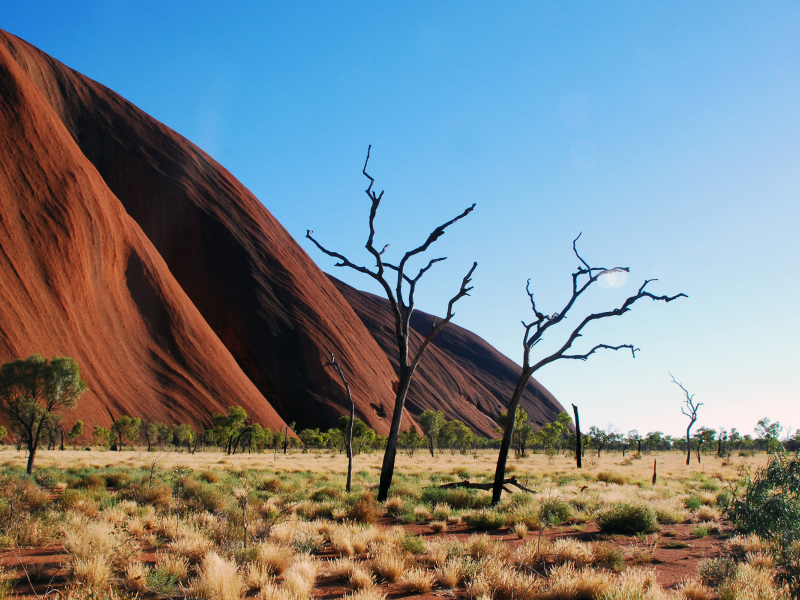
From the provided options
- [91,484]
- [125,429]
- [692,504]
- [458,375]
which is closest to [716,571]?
[692,504]

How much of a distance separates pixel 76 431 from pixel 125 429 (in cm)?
418

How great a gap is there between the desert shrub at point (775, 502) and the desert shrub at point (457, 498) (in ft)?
24.0

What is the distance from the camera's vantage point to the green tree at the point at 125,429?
44.7 meters

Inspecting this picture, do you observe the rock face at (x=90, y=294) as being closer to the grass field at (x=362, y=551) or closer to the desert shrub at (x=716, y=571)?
the grass field at (x=362, y=551)

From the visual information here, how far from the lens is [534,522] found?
9.62m

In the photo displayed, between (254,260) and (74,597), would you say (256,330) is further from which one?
(74,597)

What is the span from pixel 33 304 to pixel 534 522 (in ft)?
169

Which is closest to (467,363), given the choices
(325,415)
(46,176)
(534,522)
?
(325,415)

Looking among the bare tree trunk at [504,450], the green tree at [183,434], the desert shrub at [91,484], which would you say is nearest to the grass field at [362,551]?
the bare tree trunk at [504,450]

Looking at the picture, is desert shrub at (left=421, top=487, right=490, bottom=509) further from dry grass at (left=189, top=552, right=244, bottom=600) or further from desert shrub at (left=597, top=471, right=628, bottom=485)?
desert shrub at (left=597, top=471, right=628, bottom=485)

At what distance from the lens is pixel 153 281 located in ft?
193

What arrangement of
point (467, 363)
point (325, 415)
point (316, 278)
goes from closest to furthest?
point (325, 415) < point (316, 278) < point (467, 363)

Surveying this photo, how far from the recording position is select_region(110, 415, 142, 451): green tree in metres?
44.7

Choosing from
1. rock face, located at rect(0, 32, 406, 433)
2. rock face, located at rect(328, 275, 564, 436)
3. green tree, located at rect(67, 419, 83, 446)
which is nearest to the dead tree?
green tree, located at rect(67, 419, 83, 446)
